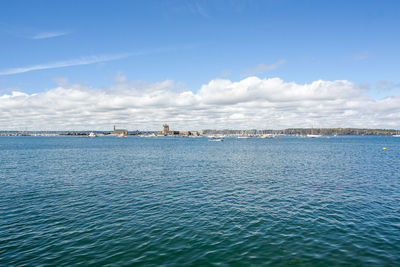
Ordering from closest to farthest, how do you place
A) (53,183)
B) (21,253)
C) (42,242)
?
(21,253) → (42,242) → (53,183)

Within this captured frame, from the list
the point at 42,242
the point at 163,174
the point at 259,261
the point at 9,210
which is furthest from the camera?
the point at 163,174

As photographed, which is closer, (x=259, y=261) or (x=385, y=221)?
(x=259, y=261)

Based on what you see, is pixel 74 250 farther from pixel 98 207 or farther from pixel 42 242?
pixel 98 207

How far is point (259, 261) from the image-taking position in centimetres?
1681

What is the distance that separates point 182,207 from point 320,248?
52.7 ft

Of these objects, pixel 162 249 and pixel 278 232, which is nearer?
pixel 162 249

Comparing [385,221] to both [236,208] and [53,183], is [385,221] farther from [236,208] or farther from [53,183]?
[53,183]

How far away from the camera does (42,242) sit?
19.8 meters

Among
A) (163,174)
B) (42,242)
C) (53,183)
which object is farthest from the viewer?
(163,174)

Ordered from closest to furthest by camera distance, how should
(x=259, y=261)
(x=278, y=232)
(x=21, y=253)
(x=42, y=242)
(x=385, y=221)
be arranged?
(x=259, y=261) → (x=21, y=253) → (x=42, y=242) → (x=278, y=232) → (x=385, y=221)

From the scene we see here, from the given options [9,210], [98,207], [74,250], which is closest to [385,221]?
[74,250]

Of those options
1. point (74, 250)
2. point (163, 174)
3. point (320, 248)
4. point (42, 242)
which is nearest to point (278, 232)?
point (320, 248)

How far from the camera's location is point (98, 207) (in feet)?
95.3

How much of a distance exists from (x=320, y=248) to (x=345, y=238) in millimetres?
3505
